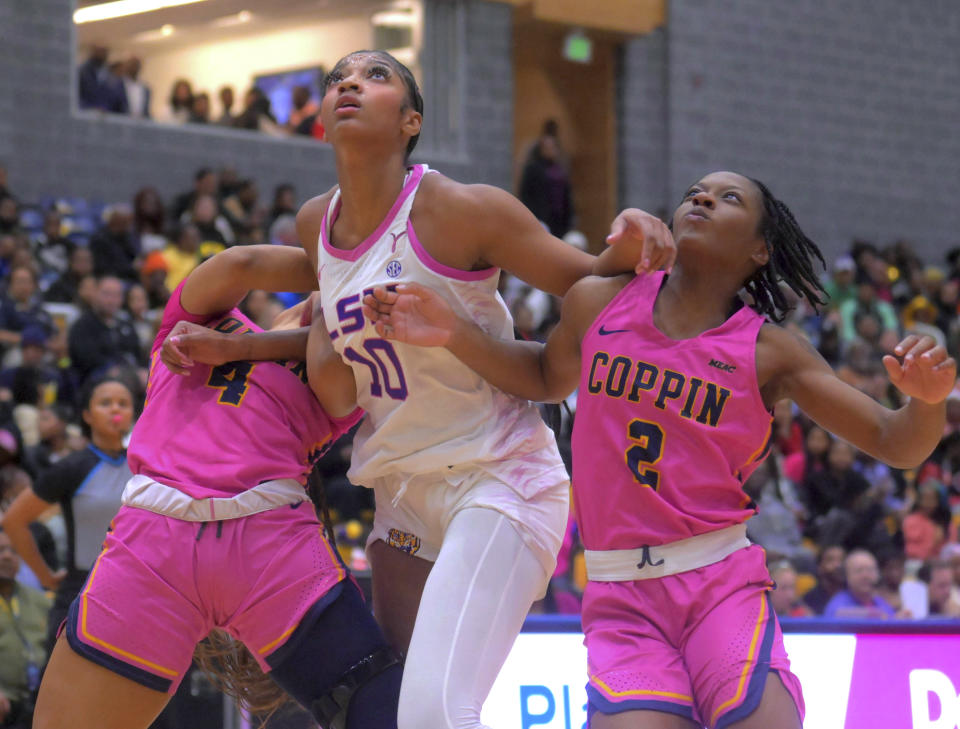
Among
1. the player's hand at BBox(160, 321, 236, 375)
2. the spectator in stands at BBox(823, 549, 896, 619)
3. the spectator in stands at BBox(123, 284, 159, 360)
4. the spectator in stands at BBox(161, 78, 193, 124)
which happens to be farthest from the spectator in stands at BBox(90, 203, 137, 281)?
the player's hand at BBox(160, 321, 236, 375)

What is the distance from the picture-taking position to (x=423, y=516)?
132 inches

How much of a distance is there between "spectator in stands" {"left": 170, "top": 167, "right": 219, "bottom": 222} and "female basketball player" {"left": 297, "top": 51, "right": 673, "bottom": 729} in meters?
8.61

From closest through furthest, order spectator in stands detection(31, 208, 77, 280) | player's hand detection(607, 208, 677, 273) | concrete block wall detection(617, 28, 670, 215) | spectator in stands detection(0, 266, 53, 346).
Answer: player's hand detection(607, 208, 677, 273) < spectator in stands detection(0, 266, 53, 346) < spectator in stands detection(31, 208, 77, 280) < concrete block wall detection(617, 28, 670, 215)

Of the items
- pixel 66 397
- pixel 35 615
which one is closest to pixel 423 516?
pixel 35 615

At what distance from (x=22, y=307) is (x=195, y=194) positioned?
8.80 ft

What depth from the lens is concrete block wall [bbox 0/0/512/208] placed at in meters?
12.0

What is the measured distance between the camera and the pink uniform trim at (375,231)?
3.33 m

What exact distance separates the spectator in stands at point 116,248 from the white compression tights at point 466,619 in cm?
769

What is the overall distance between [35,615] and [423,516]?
3.62 m

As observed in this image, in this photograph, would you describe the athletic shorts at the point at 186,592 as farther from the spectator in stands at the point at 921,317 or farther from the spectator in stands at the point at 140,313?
the spectator in stands at the point at 921,317

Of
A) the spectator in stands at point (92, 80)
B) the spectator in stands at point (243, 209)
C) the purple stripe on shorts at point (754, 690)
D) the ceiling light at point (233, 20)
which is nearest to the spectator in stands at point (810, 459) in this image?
the spectator in stands at point (243, 209)

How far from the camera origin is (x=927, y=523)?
1045 centimetres

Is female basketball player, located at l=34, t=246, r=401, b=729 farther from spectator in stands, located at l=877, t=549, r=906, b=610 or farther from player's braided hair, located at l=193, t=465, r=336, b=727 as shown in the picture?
spectator in stands, located at l=877, t=549, r=906, b=610

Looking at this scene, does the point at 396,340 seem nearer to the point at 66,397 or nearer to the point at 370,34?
the point at 66,397
